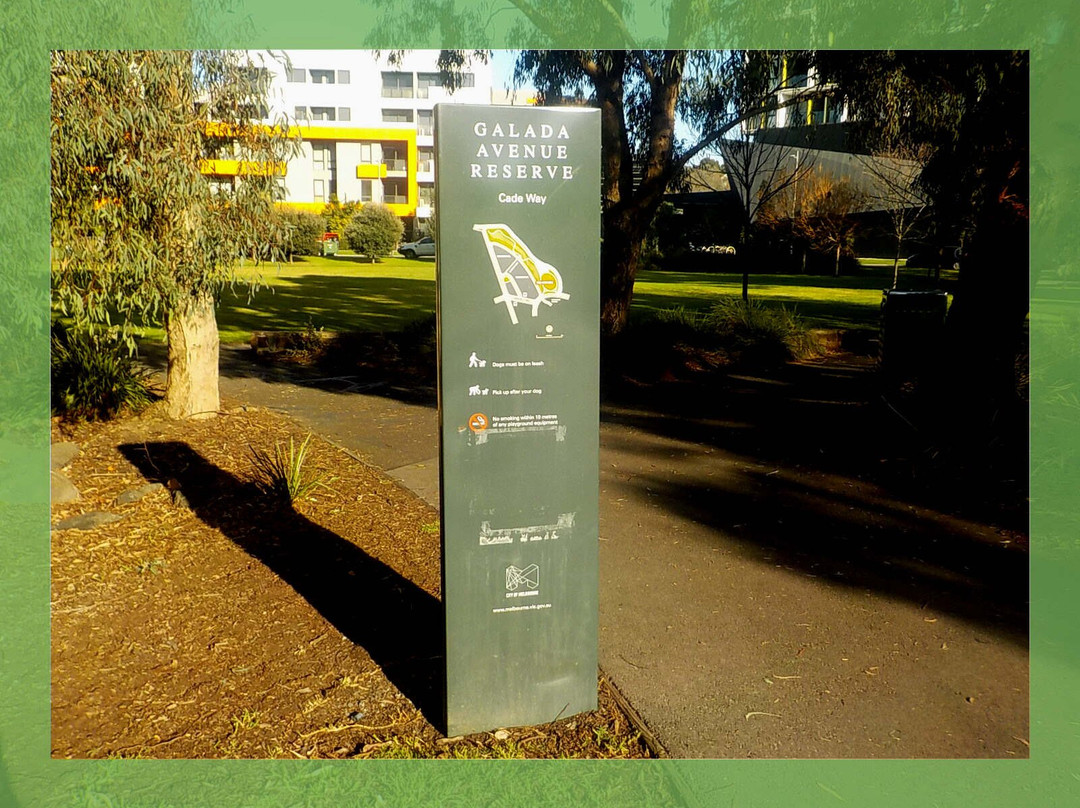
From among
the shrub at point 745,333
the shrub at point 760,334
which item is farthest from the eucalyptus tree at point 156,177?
the shrub at point 760,334

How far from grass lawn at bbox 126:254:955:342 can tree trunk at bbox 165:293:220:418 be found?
4316 millimetres

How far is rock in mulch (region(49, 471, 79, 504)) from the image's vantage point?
792 cm

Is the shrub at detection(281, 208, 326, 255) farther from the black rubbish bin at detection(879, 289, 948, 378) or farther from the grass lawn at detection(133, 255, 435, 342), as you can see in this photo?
the black rubbish bin at detection(879, 289, 948, 378)

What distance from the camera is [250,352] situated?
16.5 meters

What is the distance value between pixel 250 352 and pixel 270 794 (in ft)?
43.6

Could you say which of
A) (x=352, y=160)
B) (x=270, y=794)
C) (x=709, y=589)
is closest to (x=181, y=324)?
(x=709, y=589)

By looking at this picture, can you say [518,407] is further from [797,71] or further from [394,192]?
[394,192]

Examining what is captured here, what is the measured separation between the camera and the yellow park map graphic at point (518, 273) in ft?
13.1

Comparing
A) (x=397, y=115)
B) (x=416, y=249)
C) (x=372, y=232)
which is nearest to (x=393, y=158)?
(x=397, y=115)

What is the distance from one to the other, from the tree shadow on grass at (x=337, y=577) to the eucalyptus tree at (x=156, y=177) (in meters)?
1.54

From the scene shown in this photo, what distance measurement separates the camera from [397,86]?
70000mm

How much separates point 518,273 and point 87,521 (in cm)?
478

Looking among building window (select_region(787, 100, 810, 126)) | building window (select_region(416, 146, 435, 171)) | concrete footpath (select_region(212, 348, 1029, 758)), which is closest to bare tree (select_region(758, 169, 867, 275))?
building window (select_region(787, 100, 810, 126))

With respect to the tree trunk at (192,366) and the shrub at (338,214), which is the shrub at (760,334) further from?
the shrub at (338,214)
